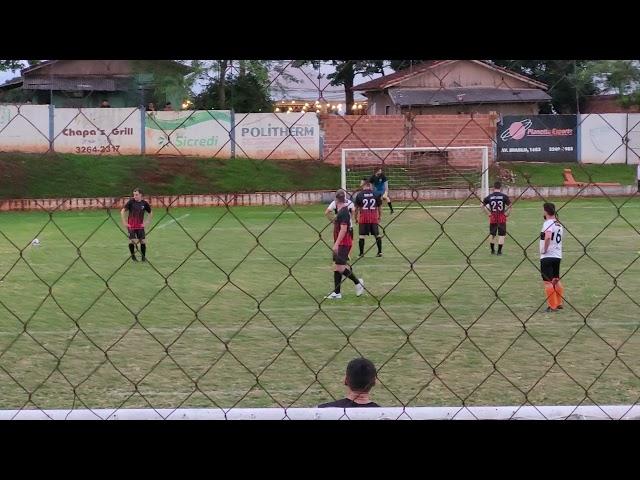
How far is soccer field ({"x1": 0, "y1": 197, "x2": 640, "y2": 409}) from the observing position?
642 centimetres

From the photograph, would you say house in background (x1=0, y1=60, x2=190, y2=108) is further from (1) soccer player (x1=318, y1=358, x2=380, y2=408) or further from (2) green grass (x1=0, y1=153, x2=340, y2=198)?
(2) green grass (x1=0, y1=153, x2=340, y2=198)

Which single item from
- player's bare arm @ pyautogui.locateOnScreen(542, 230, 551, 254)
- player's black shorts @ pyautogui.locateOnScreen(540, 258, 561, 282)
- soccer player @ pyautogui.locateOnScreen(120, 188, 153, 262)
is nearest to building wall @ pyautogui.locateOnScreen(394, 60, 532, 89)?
player's bare arm @ pyautogui.locateOnScreen(542, 230, 551, 254)

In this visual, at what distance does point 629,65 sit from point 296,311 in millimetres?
8092

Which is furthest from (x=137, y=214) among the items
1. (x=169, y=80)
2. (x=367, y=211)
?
(x=169, y=80)

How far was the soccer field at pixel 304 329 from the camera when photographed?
642 cm

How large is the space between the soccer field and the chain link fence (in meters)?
0.04

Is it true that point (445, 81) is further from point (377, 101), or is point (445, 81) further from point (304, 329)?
point (304, 329)

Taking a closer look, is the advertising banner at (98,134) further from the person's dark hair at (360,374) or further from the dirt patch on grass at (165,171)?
the person's dark hair at (360,374)

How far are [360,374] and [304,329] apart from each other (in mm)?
6032

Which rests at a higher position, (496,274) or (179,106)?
(179,106)

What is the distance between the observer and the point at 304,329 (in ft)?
31.4
